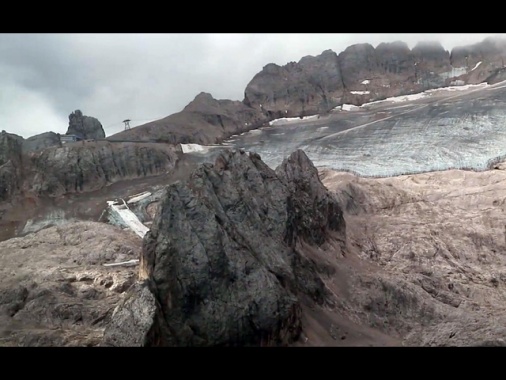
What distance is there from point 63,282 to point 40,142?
1112 inches

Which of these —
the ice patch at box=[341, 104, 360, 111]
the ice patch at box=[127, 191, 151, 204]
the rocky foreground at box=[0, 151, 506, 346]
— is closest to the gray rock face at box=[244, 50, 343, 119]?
the ice patch at box=[341, 104, 360, 111]

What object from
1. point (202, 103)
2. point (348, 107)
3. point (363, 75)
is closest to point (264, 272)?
point (202, 103)

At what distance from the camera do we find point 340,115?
231ft

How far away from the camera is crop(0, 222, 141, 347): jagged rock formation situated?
1856cm

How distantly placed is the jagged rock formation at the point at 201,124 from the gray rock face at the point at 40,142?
25.8ft

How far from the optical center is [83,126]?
2270 inches

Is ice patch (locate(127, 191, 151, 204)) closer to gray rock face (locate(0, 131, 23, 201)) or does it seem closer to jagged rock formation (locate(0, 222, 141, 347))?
jagged rock formation (locate(0, 222, 141, 347))

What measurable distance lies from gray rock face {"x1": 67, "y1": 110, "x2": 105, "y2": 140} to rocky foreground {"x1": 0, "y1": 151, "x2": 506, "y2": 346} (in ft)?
95.3

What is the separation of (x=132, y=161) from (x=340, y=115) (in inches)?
1366

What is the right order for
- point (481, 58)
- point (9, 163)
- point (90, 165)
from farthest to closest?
point (481, 58) → point (90, 165) → point (9, 163)

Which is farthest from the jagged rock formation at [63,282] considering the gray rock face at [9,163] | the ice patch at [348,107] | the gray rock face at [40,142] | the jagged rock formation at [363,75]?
the jagged rock formation at [363,75]

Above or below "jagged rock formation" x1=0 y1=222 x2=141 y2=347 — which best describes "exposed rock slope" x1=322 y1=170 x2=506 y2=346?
below

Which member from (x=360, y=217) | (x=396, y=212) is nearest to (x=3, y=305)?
(x=360, y=217)

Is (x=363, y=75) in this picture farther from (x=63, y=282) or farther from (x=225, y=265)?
(x=225, y=265)
